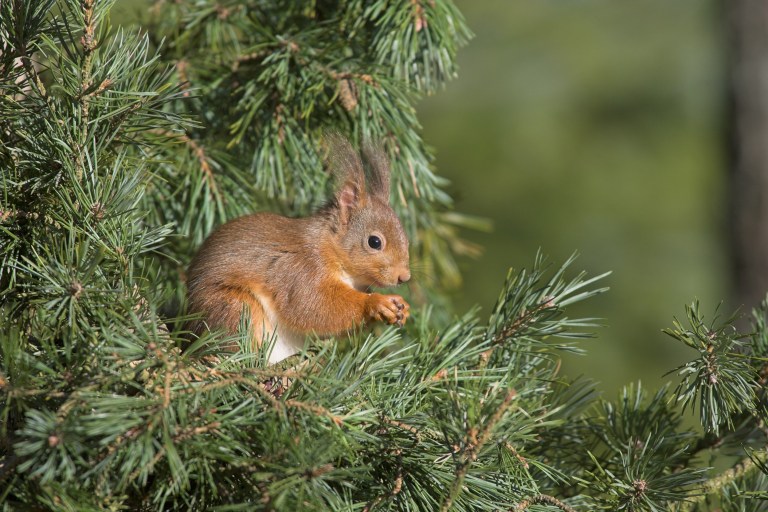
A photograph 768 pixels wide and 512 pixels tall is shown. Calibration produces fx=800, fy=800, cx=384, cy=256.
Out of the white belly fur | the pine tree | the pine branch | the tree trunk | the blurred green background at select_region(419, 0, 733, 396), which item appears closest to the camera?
the pine tree

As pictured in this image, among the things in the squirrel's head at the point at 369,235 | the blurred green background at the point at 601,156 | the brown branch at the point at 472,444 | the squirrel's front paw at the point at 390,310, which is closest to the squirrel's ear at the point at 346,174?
the squirrel's head at the point at 369,235

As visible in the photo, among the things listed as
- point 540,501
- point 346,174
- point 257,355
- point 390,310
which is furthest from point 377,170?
point 540,501

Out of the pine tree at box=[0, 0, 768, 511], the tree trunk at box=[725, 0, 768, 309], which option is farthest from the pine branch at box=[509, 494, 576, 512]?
the tree trunk at box=[725, 0, 768, 309]

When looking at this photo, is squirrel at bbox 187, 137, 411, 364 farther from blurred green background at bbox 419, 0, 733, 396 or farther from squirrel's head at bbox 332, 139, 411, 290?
blurred green background at bbox 419, 0, 733, 396

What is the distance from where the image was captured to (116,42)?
1175 mm

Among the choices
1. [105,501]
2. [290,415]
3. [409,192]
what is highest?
[409,192]

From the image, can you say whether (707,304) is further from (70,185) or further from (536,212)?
(70,185)

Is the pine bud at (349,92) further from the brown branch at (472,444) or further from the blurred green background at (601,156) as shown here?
the blurred green background at (601,156)

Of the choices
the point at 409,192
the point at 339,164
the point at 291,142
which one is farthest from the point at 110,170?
the point at 409,192

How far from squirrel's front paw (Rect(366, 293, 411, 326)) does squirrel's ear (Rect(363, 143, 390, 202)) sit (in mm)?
283

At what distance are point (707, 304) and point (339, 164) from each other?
3.61 meters

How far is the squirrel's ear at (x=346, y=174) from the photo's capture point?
5.13ft

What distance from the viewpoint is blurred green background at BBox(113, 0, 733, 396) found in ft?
13.3

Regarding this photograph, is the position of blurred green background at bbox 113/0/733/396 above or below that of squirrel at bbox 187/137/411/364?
above
